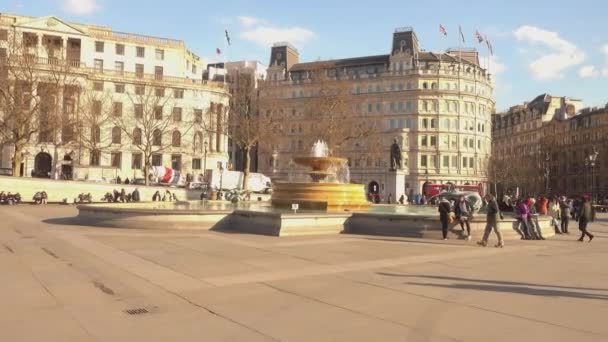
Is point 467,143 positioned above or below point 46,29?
below

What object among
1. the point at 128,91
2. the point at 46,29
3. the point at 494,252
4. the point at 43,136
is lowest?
the point at 494,252

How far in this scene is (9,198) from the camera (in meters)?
38.8

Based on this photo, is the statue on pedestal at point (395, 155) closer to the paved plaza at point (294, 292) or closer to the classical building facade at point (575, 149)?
the paved plaza at point (294, 292)

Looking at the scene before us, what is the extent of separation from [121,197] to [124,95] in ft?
118

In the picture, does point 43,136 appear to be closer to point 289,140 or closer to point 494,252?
point 494,252

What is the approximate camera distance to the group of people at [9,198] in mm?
38406

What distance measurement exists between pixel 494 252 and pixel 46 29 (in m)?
73.5

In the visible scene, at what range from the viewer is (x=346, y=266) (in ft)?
37.2

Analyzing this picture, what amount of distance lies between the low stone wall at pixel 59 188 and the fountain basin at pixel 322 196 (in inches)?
1079

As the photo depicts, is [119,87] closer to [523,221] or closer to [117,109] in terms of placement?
[117,109]

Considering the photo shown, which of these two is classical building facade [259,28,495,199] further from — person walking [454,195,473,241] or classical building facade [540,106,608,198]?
person walking [454,195,473,241]

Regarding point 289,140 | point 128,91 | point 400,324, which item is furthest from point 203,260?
point 289,140

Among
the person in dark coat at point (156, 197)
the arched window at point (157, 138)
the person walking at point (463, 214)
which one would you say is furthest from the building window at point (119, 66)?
the person walking at point (463, 214)

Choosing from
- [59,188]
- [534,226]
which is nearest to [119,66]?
[59,188]
